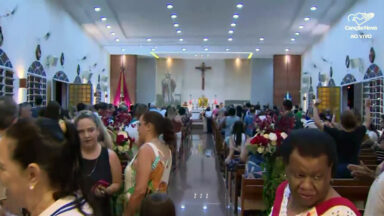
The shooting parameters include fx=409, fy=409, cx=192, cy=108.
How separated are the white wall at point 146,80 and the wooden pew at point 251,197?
24611 millimetres

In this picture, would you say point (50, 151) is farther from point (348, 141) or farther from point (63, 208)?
point (348, 141)

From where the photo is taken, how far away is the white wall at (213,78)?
30.1 metres

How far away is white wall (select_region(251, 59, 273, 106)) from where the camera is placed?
29.1 meters

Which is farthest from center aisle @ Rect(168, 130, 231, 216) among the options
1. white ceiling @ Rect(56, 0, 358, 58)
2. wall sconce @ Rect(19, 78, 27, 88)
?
white ceiling @ Rect(56, 0, 358, 58)

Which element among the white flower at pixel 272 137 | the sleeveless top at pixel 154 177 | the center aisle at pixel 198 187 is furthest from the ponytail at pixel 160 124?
the center aisle at pixel 198 187

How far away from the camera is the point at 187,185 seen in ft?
28.0

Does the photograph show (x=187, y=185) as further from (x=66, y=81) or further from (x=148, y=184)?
(x=66, y=81)

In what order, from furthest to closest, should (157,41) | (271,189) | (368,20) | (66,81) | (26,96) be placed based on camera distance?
1. (157,41)
2. (66,81)
3. (368,20)
4. (26,96)
5. (271,189)

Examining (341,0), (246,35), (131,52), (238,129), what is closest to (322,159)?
(238,129)

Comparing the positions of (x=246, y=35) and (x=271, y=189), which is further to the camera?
(x=246, y=35)

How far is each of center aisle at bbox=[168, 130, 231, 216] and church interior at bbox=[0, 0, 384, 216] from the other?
0.04 metres

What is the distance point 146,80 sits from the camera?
29406mm

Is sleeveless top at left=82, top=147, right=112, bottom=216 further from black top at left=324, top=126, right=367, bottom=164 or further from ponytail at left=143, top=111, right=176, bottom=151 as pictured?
black top at left=324, top=126, right=367, bottom=164

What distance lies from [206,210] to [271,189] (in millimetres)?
2590
